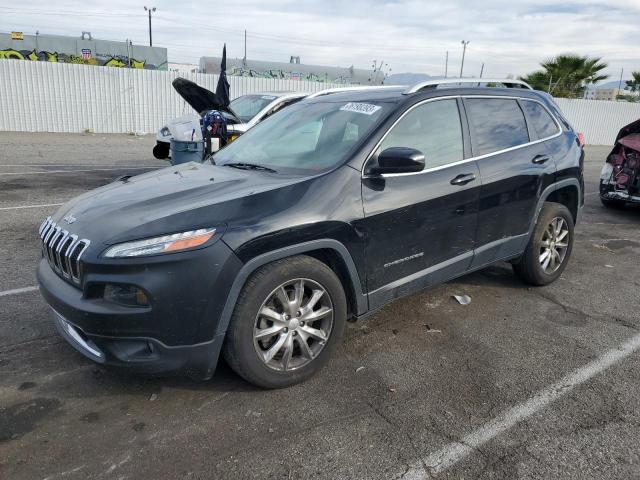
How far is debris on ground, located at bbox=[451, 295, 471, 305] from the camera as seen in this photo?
14.8ft

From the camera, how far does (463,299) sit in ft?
15.0

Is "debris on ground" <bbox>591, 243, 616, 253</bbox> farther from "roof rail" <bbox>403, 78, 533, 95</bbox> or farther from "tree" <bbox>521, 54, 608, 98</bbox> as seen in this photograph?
"tree" <bbox>521, 54, 608, 98</bbox>

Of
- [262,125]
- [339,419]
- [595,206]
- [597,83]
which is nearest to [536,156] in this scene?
[262,125]

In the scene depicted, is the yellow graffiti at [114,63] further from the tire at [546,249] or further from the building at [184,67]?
the tire at [546,249]

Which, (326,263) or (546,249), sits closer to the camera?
(326,263)

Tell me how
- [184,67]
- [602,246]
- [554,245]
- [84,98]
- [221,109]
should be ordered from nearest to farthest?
[554,245]
[602,246]
[221,109]
[84,98]
[184,67]

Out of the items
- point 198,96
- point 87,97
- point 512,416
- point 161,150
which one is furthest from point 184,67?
point 512,416

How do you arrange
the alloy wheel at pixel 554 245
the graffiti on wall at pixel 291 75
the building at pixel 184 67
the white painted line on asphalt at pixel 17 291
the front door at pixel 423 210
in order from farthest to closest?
the building at pixel 184 67 < the graffiti on wall at pixel 291 75 < the alloy wheel at pixel 554 245 < the white painted line on asphalt at pixel 17 291 < the front door at pixel 423 210

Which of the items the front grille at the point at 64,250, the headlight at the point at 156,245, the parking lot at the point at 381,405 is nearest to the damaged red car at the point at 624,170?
the parking lot at the point at 381,405

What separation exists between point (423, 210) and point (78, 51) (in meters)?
35.8

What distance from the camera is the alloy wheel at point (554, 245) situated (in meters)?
4.75

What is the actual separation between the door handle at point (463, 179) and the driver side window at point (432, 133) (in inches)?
5.1

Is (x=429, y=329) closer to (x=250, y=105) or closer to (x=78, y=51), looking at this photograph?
(x=250, y=105)

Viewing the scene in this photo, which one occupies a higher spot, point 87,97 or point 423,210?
point 87,97
